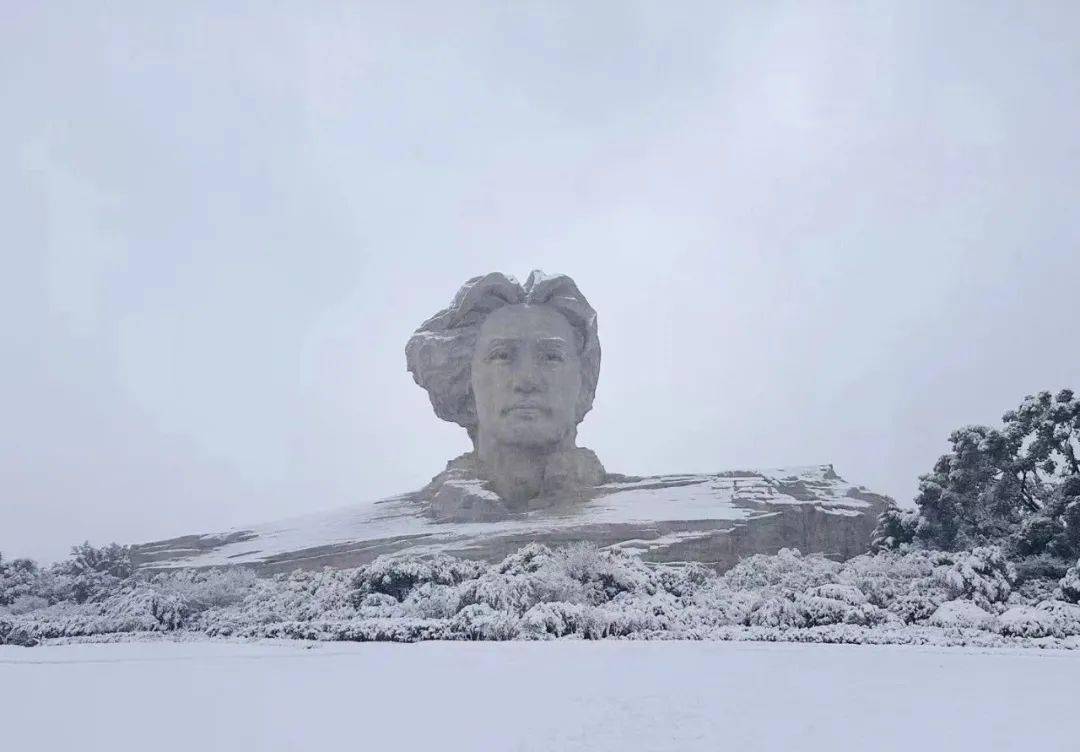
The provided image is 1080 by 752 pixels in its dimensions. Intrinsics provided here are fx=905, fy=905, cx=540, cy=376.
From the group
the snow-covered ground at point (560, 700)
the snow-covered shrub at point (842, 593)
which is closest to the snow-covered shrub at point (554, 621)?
the snow-covered ground at point (560, 700)

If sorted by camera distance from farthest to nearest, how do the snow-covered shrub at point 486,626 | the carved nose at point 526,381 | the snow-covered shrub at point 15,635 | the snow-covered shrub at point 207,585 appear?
the carved nose at point 526,381
the snow-covered shrub at point 207,585
the snow-covered shrub at point 15,635
the snow-covered shrub at point 486,626

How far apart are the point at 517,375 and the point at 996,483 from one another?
8.04 m

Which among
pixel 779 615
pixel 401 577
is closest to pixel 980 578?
pixel 779 615

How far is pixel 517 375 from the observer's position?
16.7 meters

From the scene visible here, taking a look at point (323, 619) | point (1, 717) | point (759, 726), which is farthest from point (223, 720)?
point (323, 619)

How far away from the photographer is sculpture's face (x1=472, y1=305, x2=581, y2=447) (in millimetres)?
16672

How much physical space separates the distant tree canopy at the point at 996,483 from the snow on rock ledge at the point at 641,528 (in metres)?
1.51

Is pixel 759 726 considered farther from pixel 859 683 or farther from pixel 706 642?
pixel 706 642

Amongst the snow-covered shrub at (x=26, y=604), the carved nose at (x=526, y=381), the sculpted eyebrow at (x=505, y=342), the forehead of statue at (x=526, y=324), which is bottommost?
the snow-covered shrub at (x=26, y=604)

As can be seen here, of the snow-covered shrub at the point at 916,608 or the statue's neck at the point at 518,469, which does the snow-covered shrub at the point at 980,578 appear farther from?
the statue's neck at the point at 518,469

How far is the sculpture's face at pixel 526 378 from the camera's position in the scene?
54.7 ft

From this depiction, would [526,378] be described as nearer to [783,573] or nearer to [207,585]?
[783,573]

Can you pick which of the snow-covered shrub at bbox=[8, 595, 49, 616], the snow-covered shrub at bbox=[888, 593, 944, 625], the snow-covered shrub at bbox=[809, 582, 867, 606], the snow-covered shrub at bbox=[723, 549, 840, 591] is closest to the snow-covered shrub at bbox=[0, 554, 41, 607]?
the snow-covered shrub at bbox=[8, 595, 49, 616]

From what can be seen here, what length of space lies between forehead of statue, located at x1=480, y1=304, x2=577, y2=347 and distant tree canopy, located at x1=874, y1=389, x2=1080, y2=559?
6842 mm
